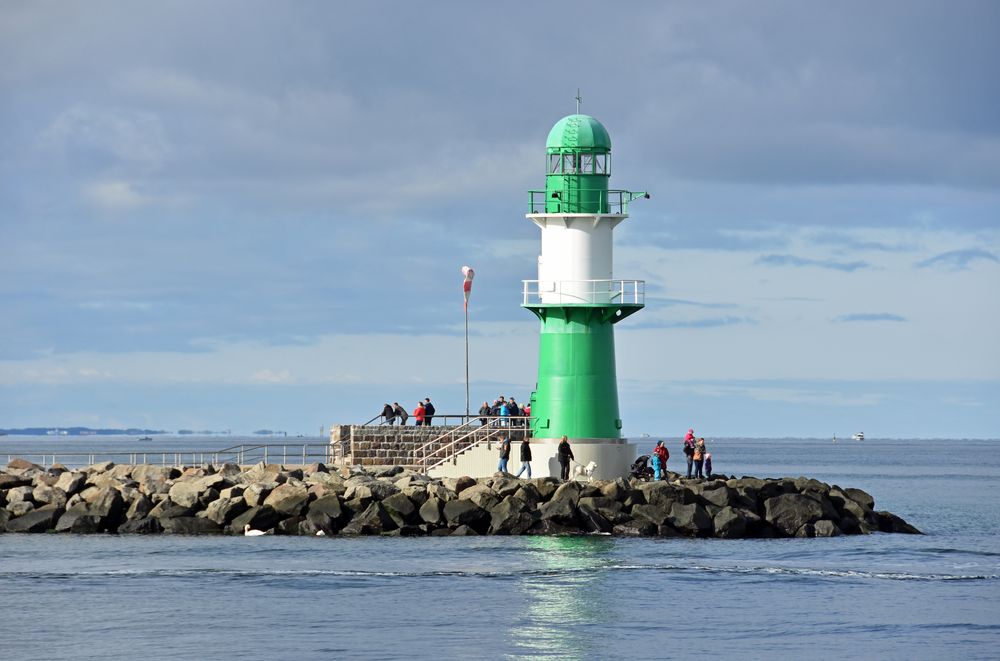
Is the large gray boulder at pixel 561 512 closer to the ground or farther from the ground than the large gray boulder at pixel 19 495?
closer to the ground

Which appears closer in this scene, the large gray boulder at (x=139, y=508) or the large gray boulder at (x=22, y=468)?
the large gray boulder at (x=139, y=508)

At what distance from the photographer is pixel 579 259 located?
3369cm

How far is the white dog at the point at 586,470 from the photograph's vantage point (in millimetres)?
33281

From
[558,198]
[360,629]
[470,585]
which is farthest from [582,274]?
[360,629]

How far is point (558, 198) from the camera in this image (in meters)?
33.8

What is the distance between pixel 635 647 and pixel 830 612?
4303 millimetres

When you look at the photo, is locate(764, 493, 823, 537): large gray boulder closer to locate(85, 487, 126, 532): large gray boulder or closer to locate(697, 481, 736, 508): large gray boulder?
locate(697, 481, 736, 508): large gray boulder

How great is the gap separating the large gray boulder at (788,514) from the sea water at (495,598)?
0.58 meters

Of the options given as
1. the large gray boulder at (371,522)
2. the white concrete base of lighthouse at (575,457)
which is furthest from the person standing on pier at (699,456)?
the large gray boulder at (371,522)

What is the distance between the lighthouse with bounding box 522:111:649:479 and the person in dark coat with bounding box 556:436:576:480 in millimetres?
353

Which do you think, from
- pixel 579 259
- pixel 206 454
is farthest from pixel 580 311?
pixel 206 454

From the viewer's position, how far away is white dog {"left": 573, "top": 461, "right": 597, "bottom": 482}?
33281mm

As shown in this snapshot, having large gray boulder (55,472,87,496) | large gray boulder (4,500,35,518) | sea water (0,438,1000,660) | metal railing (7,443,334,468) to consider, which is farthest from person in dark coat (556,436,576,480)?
large gray boulder (4,500,35,518)

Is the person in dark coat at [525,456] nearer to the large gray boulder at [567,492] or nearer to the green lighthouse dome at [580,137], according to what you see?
the large gray boulder at [567,492]
